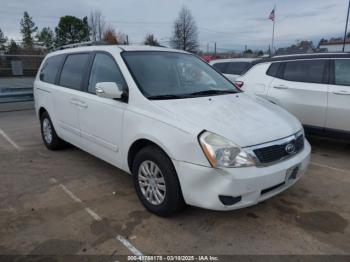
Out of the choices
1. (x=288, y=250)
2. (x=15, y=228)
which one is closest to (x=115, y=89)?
(x=15, y=228)

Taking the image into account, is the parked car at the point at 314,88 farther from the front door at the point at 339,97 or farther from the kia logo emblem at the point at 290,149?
the kia logo emblem at the point at 290,149

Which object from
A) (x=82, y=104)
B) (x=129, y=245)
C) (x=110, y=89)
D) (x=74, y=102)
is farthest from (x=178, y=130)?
(x=74, y=102)

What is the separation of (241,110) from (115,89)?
1406mm

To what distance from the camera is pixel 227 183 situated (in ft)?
9.01

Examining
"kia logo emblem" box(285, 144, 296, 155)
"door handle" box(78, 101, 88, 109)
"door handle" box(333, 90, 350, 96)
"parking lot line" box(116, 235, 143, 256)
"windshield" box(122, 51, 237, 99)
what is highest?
"windshield" box(122, 51, 237, 99)

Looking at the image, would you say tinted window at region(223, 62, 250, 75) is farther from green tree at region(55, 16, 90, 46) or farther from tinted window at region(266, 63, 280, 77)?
green tree at region(55, 16, 90, 46)

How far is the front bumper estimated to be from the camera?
9.05 ft

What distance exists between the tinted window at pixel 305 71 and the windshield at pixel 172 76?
213cm

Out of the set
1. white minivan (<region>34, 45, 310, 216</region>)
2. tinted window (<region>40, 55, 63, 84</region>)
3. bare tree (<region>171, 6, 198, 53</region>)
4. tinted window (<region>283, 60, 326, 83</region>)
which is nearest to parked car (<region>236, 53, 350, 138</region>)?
tinted window (<region>283, 60, 326, 83</region>)

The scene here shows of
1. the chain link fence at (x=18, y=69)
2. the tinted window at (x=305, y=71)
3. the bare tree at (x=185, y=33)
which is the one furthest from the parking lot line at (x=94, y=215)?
the bare tree at (x=185, y=33)

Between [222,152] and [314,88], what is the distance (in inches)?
141

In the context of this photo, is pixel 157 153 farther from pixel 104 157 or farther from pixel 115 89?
pixel 104 157

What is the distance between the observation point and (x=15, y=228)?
318 cm

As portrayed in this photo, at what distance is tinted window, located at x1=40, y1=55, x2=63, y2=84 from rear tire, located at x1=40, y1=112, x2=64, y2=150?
2.09ft
